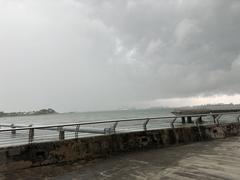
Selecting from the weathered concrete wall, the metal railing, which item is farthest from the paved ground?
the metal railing

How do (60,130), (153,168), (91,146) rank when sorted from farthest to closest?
1. (91,146)
2. (60,130)
3. (153,168)

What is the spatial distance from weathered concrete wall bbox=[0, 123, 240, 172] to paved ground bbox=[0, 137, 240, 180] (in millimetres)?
293

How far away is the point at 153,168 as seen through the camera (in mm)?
7188

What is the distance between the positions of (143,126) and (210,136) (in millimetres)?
4320

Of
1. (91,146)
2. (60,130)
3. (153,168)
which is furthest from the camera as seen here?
(91,146)

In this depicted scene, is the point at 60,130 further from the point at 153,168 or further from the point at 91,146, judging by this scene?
the point at 153,168

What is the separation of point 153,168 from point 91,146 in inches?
101

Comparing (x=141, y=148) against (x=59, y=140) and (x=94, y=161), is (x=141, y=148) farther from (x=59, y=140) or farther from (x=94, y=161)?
(x=59, y=140)

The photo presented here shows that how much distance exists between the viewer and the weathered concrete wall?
290 inches

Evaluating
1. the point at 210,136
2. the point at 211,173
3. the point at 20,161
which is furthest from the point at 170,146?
the point at 20,161

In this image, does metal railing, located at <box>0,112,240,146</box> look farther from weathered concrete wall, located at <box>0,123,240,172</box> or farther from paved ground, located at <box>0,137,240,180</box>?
paved ground, located at <box>0,137,240,180</box>

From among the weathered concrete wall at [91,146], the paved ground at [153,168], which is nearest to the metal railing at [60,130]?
Answer: the weathered concrete wall at [91,146]

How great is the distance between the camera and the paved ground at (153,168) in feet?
21.1

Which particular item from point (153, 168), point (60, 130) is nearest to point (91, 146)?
point (60, 130)
